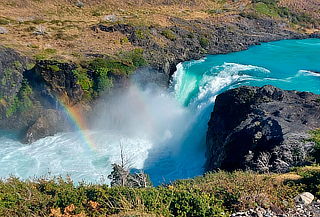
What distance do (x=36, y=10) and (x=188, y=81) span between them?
108 feet

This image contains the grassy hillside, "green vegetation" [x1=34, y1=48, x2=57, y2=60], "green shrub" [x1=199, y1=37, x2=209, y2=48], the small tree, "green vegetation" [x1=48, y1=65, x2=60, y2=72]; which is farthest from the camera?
"green shrub" [x1=199, y1=37, x2=209, y2=48]

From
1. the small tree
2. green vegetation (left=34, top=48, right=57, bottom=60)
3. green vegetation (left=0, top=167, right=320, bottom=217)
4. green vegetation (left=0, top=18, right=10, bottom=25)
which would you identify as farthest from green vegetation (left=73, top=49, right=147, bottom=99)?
green vegetation (left=0, top=167, right=320, bottom=217)

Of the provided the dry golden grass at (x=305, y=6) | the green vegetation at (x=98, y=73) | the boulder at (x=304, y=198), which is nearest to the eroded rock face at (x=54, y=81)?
the green vegetation at (x=98, y=73)

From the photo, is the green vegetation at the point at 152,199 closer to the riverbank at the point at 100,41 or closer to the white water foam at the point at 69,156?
the white water foam at the point at 69,156

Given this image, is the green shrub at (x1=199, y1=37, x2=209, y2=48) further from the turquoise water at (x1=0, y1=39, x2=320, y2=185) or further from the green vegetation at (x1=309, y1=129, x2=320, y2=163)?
the green vegetation at (x1=309, y1=129, x2=320, y2=163)

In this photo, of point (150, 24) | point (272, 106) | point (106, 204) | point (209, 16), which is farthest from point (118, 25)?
point (106, 204)

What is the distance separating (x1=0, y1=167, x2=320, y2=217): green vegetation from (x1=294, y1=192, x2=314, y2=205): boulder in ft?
0.72

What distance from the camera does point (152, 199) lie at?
366 inches

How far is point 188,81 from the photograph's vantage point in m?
33.5

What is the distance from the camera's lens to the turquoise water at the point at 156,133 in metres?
24.2

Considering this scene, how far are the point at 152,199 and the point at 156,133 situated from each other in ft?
65.1

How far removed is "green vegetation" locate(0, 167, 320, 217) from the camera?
905 centimetres

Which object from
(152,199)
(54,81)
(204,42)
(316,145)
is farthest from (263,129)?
(204,42)

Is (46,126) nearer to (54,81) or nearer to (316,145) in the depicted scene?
(54,81)
